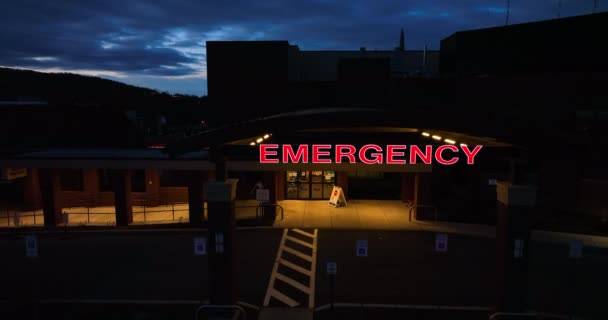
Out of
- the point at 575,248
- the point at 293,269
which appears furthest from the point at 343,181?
the point at 575,248

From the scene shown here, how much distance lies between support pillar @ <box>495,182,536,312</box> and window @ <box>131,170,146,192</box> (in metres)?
22.5

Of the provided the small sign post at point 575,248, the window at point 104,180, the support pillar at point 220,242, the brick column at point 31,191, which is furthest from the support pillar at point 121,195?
the small sign post at point 575,248

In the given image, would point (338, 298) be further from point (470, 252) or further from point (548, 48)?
point (548, 48)

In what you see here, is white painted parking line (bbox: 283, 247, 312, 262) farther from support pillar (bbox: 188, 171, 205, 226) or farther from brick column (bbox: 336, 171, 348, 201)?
brick column (bbox: 336, 171, 348, 201)

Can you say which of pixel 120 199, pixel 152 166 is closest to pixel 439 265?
pixel 152 166

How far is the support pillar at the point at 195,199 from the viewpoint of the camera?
2136 cm

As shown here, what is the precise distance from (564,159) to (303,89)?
1556cm

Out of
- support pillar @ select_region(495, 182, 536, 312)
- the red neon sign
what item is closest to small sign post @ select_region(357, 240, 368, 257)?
the red neon sign

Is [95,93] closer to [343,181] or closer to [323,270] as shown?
[343,181]

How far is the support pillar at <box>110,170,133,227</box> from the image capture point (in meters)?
21.8

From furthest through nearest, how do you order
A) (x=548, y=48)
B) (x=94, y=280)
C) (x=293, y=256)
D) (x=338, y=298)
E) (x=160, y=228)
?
(x=548, y=48) → (x=160, y=228) → (x=293, y=256) → (x=94, y=280) → (x=338, y=298)

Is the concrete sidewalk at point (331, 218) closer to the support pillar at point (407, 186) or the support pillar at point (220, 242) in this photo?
the support pillar at point (407, 186)

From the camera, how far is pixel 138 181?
26484 millimetres

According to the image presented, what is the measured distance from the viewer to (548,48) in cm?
2361
